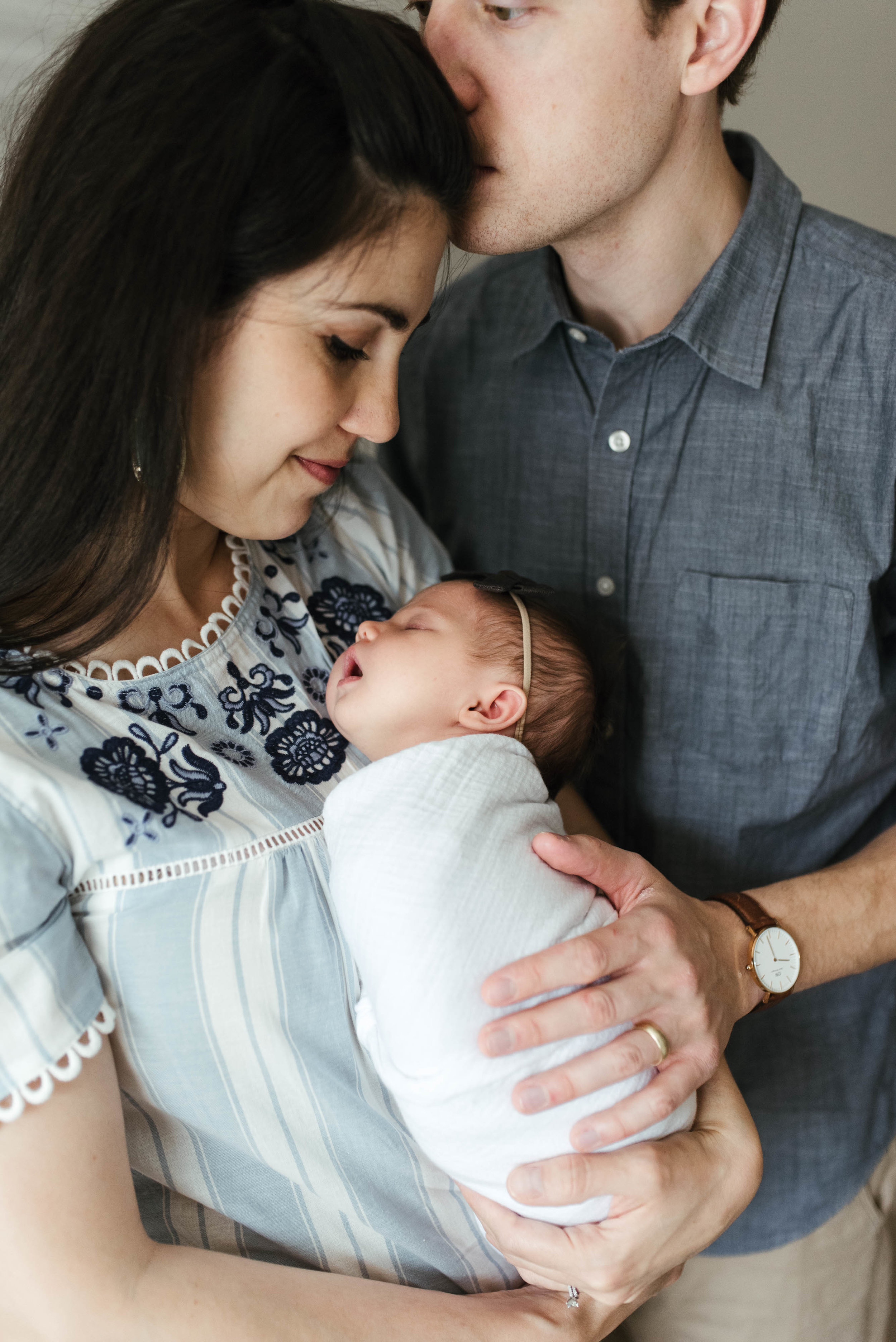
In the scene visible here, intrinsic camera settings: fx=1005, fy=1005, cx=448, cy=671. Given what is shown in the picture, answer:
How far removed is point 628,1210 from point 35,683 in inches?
33.3

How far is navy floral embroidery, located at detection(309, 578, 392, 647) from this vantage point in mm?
1424

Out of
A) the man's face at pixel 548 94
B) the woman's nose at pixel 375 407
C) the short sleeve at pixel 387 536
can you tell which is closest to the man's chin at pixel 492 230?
the man's face at pixel 548 94

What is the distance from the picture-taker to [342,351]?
3.75 feet

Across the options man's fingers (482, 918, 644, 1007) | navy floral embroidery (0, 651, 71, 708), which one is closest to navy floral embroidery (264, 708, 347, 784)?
navy floral embroidery (0, 651, 71, 708)

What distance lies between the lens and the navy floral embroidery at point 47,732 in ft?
3.44

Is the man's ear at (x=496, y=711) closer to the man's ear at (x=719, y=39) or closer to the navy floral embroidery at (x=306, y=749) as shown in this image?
Answer: the navy floral embroidery at (x=306, y=749)

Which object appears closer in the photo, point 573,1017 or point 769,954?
point 573,1017

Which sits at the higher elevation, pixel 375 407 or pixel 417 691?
pixel 375 407

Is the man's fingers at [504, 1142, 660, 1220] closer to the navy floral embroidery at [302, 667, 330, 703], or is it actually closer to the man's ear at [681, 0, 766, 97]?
the navy floral embroidery at [302, 667, 330, 703]

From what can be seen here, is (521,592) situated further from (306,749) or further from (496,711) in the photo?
(306,749)

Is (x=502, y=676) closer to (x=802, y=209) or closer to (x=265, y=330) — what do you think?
(x=265, y=330)

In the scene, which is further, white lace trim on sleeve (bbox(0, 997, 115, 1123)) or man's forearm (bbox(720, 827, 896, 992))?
man's forearm (bbox(720, 827, 896, 992))

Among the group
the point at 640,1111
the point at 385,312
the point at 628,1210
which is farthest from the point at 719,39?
the point at 628,1210

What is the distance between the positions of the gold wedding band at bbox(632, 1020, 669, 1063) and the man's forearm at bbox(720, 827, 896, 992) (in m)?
0.29
